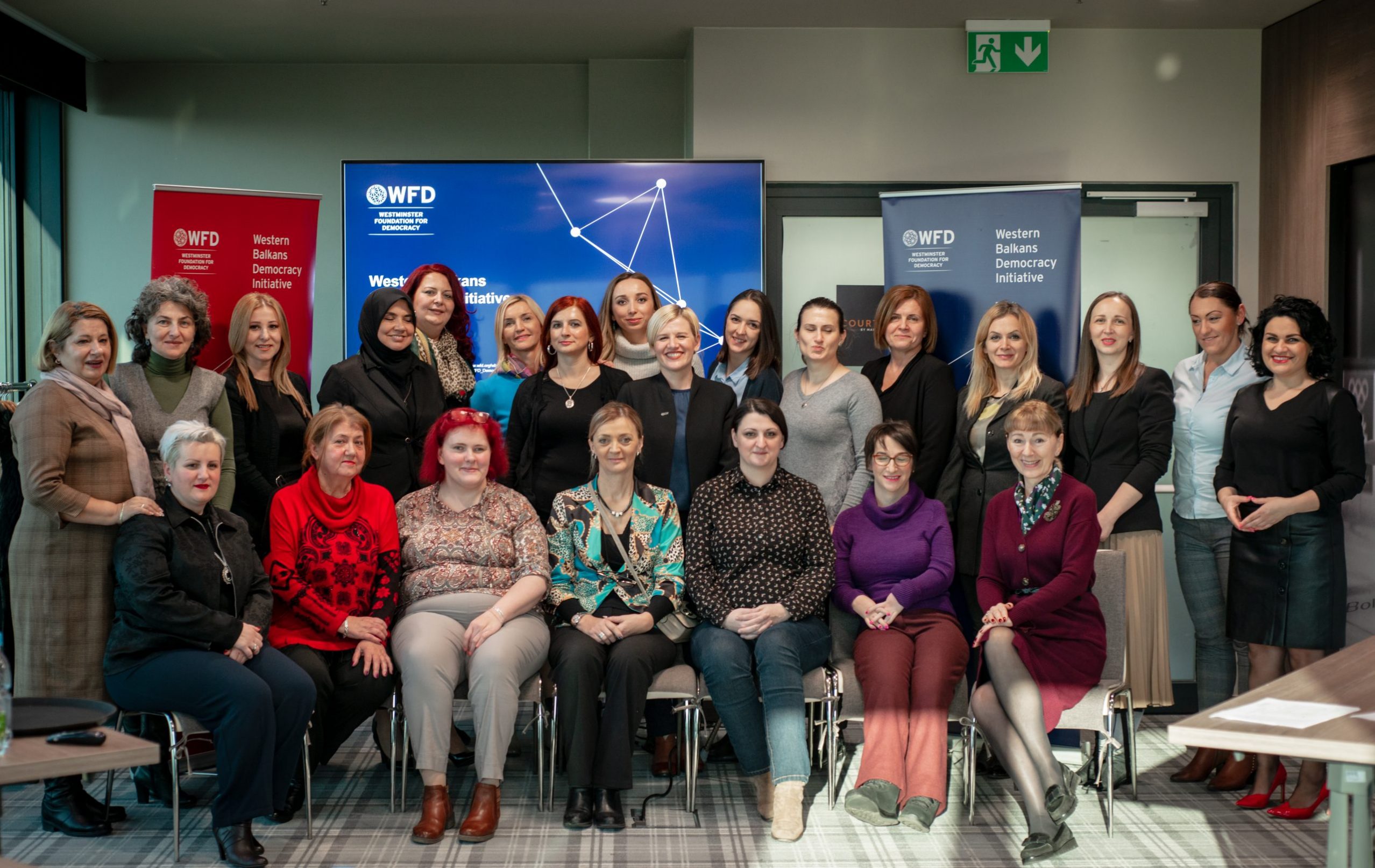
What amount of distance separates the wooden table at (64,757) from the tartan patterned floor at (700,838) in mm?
1407

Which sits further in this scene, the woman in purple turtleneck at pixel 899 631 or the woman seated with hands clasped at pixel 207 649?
the woman in purple turtleneck at pixel 899 631

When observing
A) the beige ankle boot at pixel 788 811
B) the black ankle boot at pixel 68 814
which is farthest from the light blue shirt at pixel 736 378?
the black ankle boot at pixel 68 814

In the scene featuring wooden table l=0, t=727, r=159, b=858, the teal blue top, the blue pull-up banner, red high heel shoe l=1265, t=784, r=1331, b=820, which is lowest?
red high heel shoe l=1265, t=784, r=1331, b=820

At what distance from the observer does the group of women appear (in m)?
3.58

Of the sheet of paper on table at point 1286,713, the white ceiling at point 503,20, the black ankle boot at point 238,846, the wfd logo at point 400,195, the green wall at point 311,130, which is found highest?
the white ceiling at point 503,20

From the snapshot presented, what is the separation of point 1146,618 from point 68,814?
12.6ft

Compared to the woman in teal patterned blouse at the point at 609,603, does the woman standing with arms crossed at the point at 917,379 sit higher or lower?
higher

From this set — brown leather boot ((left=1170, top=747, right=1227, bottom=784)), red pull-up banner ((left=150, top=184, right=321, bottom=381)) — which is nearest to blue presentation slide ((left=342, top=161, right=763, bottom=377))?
red pull-up banner ((left=150, top=184, right=321, bottom=381))

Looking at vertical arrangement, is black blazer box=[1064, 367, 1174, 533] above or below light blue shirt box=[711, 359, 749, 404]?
below

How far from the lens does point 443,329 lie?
475 cm

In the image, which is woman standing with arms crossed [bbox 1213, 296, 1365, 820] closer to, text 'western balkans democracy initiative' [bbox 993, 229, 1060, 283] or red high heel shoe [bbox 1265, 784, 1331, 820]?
red high heel shoe [bbox 1265, 784, 1331, 820]

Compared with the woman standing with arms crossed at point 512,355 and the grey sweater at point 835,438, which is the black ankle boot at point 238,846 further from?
the grey sweater at point 835,438

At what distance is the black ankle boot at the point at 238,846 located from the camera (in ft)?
10.9

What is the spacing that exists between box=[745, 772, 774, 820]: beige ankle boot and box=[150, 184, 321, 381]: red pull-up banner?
2718mm
